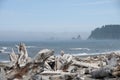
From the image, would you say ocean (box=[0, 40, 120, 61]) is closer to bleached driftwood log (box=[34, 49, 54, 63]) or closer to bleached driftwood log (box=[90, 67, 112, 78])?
bleached driftwood log (box=[90, 67, 112, 78])

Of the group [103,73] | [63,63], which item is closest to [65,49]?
[63,63]

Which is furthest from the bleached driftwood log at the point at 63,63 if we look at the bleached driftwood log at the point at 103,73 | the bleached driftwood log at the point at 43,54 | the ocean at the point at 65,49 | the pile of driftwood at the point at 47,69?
the ocean at the point at 65,49

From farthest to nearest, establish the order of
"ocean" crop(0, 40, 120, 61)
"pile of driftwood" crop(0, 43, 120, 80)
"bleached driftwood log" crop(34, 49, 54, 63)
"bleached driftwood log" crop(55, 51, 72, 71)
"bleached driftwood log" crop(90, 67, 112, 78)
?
Answer: "ocean" crop(0, 40, 120, 61) → "bleached driftwood log" crop(55, 51, 72, 71) → "bleached driftwood log" crop(90, 67, 112, 78) → "pile of driftwood" crop(0, 43, 120, 80) → "bleached driftwood log" crop(34, 49, 54, 63)

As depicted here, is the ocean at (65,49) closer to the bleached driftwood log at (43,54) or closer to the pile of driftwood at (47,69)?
the pile of driftwood at (47,69)

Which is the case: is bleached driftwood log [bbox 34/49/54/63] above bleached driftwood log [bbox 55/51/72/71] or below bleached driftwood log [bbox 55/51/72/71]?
above

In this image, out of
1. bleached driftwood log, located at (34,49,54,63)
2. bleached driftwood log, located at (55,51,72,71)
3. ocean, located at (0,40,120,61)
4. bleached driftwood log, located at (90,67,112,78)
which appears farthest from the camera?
ocean, located at (0,40,120,61)

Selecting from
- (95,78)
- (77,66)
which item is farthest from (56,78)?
(77,66)

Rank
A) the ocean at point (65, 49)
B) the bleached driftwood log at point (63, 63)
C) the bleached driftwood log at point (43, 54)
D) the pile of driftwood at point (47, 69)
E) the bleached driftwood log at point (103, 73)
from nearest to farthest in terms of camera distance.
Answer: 1. the bleached driftwood log at point (43, 54)
2. the pile of driftwood at point (47, 69)
3. the bleached driftwood log at point (103, 73)
4. the bleached driftwood log at point (63, 63)
5. the ocean at point (65, 49)

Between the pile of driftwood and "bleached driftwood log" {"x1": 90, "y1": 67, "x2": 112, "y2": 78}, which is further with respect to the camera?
"bleached driftwood log" {"x1": 90, "y1": 67, "x2": 112, "y2": 78}

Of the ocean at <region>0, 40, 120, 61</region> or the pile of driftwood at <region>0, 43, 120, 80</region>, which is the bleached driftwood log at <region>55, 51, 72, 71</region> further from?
the ocean at <region>0, 40, 120, 61</region>

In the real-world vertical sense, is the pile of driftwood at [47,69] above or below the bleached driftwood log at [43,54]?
below

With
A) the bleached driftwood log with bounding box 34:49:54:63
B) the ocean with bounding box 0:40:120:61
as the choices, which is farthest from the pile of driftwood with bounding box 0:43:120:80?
the ocean with bounding box 0:40:120:61

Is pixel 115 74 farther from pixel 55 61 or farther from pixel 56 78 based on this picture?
pixel 55 61

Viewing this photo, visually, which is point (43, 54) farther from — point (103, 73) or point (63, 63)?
point (63, 63)
